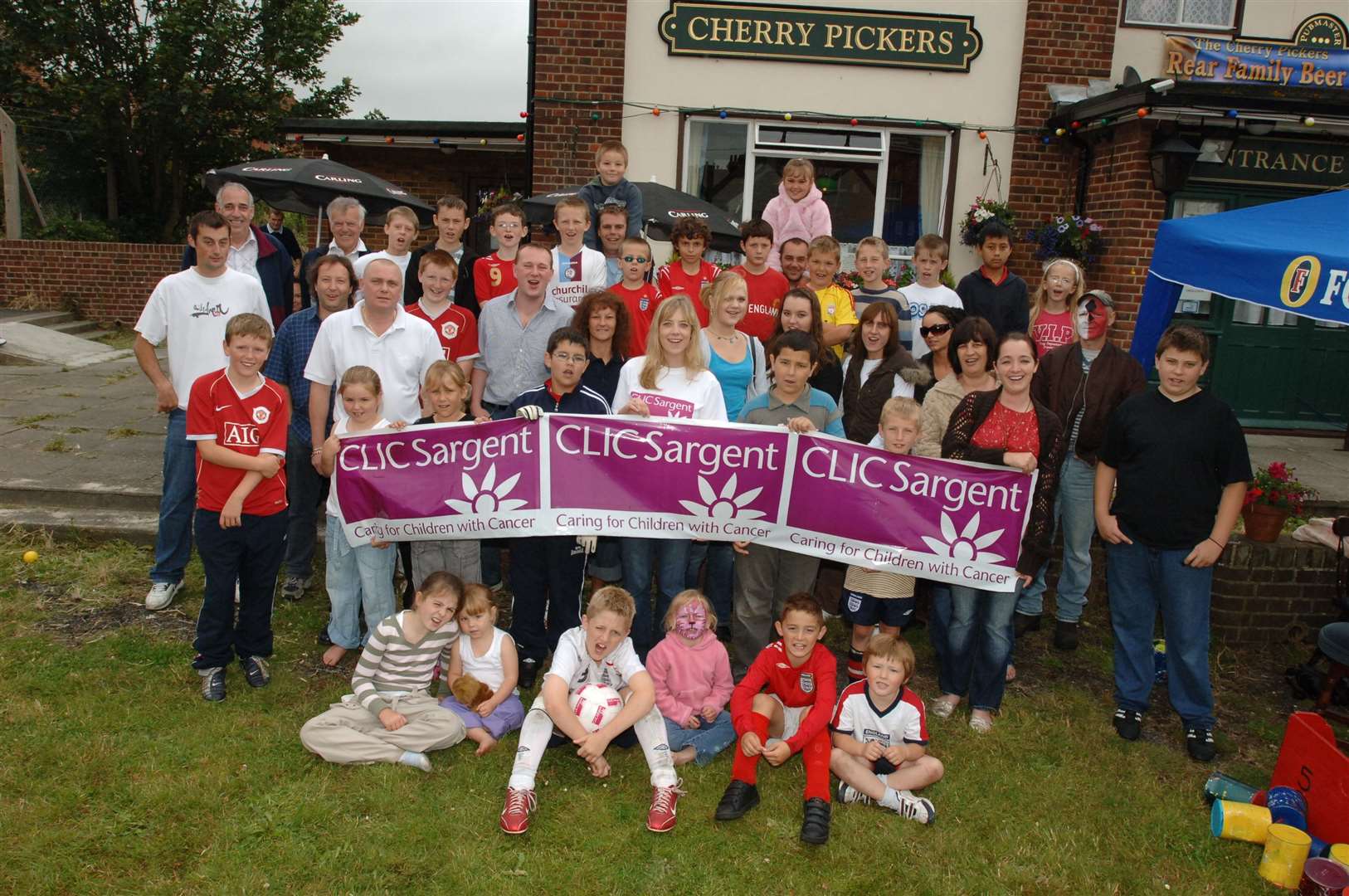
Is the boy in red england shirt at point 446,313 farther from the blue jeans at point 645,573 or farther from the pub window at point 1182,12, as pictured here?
the pub window at point 1182,12

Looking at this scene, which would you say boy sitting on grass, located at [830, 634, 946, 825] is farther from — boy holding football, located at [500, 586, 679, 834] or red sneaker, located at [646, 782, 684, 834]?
red sneaker, located at [646, 782, 684, 834]

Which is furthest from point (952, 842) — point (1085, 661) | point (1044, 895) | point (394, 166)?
point (394, 166)

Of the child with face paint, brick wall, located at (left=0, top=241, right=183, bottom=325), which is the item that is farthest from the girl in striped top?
brick wall, located at (left=0, top=241, right=183, bottom=325)

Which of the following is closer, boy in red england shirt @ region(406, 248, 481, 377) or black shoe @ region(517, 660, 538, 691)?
black shoe @ region(517, 660, 538, 691)

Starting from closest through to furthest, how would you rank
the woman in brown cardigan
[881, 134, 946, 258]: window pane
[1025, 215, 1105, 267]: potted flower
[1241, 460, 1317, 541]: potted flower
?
the woman in brown cardigan → [1241, 460, 1317, 541]: potted flower → [1025, 215, 1105, 267]: potted flower → [881, 134, 946, 258]: window pane

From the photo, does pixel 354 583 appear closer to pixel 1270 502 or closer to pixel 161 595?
pixel 161 595

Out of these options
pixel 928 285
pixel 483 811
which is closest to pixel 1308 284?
pixel 928 285

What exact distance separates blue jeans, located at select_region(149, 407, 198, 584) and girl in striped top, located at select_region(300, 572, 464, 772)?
188 centimetres

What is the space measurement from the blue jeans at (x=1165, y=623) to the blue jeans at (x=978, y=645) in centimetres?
59

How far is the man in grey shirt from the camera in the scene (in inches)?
215

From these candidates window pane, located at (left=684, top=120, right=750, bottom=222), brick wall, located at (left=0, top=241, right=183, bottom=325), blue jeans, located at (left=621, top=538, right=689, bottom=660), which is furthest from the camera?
brick wall, located at (left=0, top=241, right=183, bottom=325)

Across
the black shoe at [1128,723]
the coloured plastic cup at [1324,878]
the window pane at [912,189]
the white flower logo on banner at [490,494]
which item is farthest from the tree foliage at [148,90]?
the coloured plastic cup at [1324,878]

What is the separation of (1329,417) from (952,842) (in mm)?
9782

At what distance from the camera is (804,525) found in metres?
4.95
